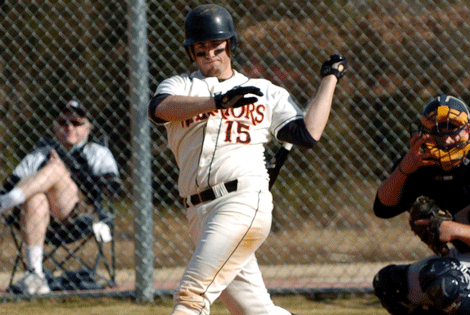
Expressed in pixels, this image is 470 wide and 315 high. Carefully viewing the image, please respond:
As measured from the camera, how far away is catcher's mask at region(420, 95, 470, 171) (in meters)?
3.42

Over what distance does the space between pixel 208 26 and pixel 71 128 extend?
243 centimetres

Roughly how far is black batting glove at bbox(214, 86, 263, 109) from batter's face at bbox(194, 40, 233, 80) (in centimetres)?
39

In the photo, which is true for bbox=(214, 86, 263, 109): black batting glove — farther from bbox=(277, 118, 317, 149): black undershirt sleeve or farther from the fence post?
the fence post

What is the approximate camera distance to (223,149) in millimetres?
3307

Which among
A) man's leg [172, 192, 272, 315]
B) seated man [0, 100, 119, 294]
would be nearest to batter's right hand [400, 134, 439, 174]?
man's leg [172, 192, 272, 315]

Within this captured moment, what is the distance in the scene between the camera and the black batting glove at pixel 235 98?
3.02 m

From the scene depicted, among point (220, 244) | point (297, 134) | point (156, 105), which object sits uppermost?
point (156, 105)

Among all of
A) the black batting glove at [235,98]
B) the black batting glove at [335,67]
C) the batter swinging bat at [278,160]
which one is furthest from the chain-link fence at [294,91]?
the black batting glove at [235,98]

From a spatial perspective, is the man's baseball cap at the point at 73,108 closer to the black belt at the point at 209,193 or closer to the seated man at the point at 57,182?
the seated man at the point at 57,182

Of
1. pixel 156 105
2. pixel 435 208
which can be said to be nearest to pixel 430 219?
pixel 435 208

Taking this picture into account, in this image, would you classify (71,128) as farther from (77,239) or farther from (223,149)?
(223,149)

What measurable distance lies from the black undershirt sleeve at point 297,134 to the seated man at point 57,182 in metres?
2.24

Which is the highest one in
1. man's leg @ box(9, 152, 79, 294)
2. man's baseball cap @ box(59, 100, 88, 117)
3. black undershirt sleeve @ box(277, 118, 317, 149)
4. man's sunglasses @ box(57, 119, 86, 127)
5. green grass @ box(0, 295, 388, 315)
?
black undershirt sleeve @ box(277, 118, 317, 149)

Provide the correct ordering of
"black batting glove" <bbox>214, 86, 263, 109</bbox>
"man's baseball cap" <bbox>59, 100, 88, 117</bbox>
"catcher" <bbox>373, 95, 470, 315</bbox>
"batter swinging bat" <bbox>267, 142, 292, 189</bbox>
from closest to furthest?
"black batting glove" <bbox>214, 86, 263, 109</bbox> < "catcher" <bbox>373, 95, 470, 315</bbox> < "batter swinging bat" <bbox>267, 142, 292, 189</bbox> < "man's baseball cap" <bbox>59, 100, 88, 117</bbox>
